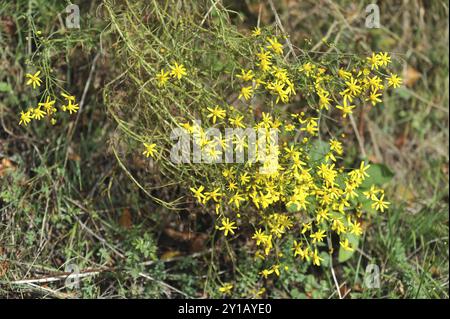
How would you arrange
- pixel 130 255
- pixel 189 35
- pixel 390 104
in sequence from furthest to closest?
pixel 390 104 → pixel 130 255 → pixel 189 35

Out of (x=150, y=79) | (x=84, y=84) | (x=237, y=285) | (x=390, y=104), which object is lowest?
(x=237, y=285)

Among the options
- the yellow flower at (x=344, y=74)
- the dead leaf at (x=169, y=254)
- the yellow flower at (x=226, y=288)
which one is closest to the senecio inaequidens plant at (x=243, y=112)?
the yellow flower at (x=344, y=74)

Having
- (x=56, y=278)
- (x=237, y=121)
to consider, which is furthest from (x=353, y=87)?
(x=56, y=278)

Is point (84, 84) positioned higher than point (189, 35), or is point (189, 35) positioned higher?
point (189, 35)

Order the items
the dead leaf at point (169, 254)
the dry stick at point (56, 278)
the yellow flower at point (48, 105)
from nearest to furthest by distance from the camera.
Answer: the yellow flower at point (48, 105)
the dry stick at point (56, 278)
the dead leaf at point (169, 254)

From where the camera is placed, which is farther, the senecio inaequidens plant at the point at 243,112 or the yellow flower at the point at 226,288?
the yellow flower at the point at 226,288

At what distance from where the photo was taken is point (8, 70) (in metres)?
2.70

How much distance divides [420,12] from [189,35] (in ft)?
5.06

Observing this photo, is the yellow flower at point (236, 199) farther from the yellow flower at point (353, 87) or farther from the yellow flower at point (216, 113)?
the yellow flower at point (353, 87)

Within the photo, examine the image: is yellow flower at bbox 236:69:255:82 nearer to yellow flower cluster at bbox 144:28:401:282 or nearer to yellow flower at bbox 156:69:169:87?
yellow flower cluster at bbox 144:28:401:282

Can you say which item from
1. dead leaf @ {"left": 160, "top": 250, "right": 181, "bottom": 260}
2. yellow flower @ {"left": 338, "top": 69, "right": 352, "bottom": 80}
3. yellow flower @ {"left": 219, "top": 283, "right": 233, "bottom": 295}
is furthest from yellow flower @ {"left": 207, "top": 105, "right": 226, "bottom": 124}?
dead leaf @ {"left": 160, "top": 250, "right": 181, "bottom": 260}

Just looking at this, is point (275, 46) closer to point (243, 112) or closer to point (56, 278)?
point (243, 112)

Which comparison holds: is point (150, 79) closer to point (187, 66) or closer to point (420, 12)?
point (187, 66)
